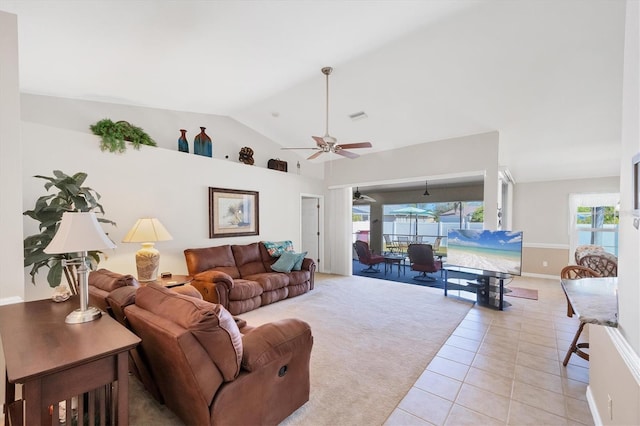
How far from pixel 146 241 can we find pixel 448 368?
3.61 metres

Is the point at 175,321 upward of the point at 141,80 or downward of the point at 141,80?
downward

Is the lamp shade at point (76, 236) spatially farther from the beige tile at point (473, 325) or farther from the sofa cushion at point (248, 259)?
the beige tile at point (473, 325)

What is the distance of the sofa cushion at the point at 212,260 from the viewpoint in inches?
162

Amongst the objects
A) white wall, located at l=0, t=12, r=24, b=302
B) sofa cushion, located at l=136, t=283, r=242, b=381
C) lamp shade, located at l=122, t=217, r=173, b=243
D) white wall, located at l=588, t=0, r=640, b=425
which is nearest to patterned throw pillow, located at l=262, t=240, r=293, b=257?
lamp shade, located at l=122, t=217, r=173, b=243

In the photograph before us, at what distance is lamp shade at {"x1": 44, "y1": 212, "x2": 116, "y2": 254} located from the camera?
1.48 meters

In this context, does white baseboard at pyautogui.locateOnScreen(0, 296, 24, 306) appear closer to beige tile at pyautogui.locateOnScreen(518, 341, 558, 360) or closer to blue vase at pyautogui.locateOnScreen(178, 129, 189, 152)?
blue vase at pyautogui.locateOnScreen(178, 129, 189, 152)

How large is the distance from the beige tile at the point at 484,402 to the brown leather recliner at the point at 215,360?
129 cm

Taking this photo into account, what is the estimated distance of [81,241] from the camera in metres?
1.52

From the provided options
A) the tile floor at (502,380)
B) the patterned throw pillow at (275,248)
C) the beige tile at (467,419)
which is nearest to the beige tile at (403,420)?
the tile floor at (502,380)

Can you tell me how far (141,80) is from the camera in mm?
3203

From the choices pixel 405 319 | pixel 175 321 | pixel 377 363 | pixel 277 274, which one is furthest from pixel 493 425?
pixel 277 274

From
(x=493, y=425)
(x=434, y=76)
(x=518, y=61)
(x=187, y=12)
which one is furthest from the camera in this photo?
(x=434, y=76)

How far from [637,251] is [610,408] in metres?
1.01

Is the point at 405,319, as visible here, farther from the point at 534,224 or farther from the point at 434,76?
the point at 534,224
